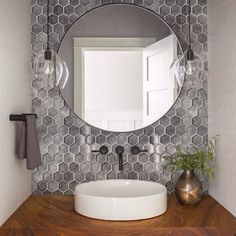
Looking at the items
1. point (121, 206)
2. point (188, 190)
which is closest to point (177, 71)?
point (188, 190)

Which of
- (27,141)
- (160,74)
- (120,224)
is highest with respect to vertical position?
(160,74)

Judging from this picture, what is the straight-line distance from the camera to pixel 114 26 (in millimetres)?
2301

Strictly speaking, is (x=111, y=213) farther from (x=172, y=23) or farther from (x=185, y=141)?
(x=172, y=23)

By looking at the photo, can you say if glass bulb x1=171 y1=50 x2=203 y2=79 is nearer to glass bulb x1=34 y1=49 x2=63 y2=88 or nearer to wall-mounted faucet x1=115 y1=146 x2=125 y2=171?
wall-mounted faucet x1=115 y1=146 x2=125 y2=171

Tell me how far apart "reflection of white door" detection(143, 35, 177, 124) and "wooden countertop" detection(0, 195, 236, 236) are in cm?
63

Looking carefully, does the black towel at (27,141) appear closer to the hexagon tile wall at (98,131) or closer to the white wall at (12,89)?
the white wall at (12,89)

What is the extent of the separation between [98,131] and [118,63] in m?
0.45

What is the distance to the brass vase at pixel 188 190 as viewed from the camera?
2.00 meters

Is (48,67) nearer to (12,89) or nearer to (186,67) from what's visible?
(12,89)

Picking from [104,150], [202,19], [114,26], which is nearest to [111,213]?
[104,150]

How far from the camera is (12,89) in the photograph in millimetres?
1895

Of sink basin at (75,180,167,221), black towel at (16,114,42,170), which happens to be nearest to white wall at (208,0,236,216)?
sink basin at (75,180,167,221)

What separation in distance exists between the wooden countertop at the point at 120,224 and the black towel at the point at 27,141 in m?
0.28

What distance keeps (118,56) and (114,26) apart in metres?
0.19
